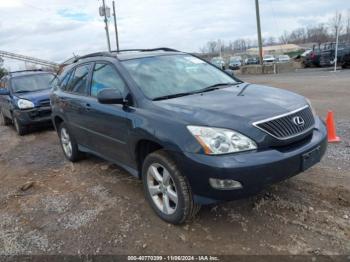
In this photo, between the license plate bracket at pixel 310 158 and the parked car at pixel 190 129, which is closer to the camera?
the parked car at pixel 190 129

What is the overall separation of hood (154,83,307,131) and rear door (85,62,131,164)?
631 millimetres

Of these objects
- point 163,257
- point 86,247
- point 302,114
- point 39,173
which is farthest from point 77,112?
point 302,114

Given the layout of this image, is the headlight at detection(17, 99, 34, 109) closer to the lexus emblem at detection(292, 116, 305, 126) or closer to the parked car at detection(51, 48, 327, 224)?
the parked car at detection(51, 48, 327, 224)

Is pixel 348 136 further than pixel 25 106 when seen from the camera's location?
No

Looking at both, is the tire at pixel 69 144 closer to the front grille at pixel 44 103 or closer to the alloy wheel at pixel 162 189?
the alloy wheel at pixel 162 189

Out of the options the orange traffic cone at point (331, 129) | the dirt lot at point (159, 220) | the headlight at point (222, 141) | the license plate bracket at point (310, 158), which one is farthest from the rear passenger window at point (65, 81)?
the orange traffic cone at point (331, 129)

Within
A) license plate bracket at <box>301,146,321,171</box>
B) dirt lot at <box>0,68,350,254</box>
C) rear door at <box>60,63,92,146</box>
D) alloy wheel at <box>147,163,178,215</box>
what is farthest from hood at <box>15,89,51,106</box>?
license plate bracket at <box>301,146,321,171</box>

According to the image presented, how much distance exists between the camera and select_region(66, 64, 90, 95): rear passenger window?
16.4 feet

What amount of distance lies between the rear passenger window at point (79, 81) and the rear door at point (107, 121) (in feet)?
0.82

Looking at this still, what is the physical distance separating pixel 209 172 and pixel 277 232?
3.13ft

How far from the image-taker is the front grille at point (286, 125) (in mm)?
3068

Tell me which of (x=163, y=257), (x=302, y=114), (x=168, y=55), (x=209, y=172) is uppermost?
(x=168, y=55)

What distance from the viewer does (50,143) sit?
25.8 ft

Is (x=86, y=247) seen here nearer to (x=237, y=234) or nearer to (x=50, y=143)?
(x=237, y=234)
